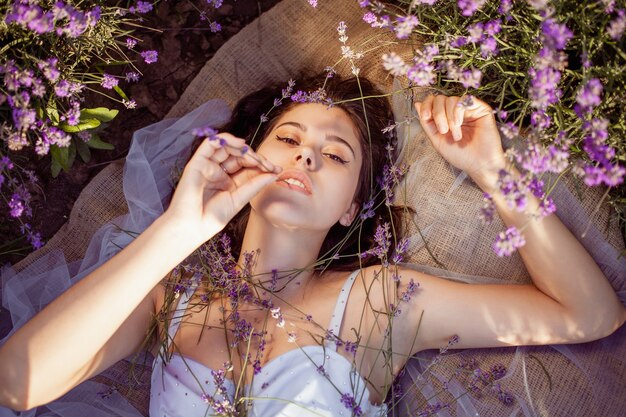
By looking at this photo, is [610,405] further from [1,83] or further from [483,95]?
[1,83]

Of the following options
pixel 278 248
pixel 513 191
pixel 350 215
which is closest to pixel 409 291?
pixel 350 215

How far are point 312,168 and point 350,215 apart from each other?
363mm

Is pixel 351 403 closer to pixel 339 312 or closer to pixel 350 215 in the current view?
pixel 339 312

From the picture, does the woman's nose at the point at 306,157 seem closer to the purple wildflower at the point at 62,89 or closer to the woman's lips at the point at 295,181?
the woman's lips at the point at 295,181

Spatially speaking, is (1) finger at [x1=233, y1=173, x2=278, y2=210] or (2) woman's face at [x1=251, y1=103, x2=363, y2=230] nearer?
(1) finger at [x1=233, y1=173, x2=278, y2=210]

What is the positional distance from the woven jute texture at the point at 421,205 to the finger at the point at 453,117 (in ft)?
1.00

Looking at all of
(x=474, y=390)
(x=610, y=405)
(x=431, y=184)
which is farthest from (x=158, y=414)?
(x=610, y=405)

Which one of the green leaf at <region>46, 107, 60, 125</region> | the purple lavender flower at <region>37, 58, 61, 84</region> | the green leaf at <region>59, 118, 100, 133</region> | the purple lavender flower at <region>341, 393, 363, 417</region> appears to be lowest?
the purple lavender flower at <region>341, 393, 363, 417</region>

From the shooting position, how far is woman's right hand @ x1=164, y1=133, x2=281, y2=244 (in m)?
1.83

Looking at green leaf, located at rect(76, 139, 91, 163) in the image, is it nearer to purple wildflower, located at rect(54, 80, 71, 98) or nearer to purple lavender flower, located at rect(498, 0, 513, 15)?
purple wildflower, located at rect(54, 80, 71, 98)

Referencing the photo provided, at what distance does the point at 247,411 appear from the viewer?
1.92m

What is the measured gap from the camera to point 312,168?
1987 millimetres

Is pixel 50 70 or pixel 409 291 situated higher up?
pixel 50 70

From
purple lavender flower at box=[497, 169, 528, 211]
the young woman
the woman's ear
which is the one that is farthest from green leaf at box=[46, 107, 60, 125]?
purple lavender flower at box=[497, 169, 528, 211]
